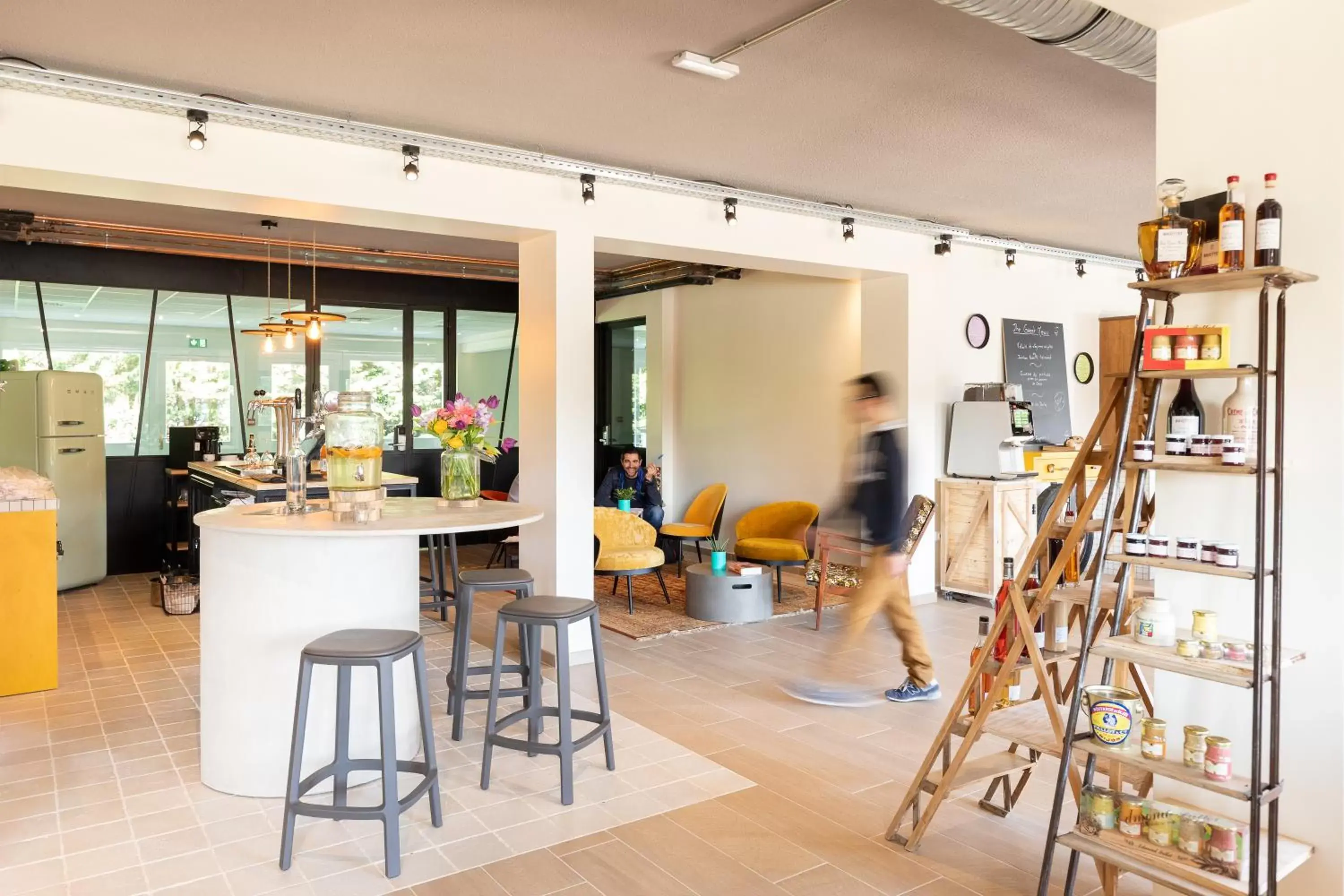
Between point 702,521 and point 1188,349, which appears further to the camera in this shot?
point 702,521

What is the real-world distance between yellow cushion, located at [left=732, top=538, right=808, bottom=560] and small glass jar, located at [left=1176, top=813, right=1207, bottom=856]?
471 centimetres

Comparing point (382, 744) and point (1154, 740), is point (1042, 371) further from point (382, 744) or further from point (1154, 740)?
point (382, 744)

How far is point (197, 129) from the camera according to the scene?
4.14m

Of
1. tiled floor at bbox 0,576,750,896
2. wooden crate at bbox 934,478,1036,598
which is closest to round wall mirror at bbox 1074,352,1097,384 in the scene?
wooden crate at bbox 934,478,1036,598

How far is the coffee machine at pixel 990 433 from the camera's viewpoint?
7.04 m

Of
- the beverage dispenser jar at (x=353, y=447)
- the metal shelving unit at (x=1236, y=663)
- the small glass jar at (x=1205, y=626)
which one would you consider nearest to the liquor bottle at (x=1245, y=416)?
the metal shelving unit at (x=1236, y=663)

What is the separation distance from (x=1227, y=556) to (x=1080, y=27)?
1.66 metres

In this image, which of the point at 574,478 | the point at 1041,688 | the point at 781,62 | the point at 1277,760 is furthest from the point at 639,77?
the point at 1277,760

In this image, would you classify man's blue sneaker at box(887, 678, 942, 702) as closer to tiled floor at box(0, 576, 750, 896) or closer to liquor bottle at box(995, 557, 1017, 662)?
tiled floor at box(0, 576, 750, 896)

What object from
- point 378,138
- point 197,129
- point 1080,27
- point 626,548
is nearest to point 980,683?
point 1080,27

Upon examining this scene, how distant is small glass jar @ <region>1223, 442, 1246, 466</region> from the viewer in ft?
7.72

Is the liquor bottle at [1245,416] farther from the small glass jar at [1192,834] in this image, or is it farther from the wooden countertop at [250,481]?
the wooden countertop at [250,481]

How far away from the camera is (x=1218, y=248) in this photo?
2.45m

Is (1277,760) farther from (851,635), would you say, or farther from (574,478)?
(574,478)
